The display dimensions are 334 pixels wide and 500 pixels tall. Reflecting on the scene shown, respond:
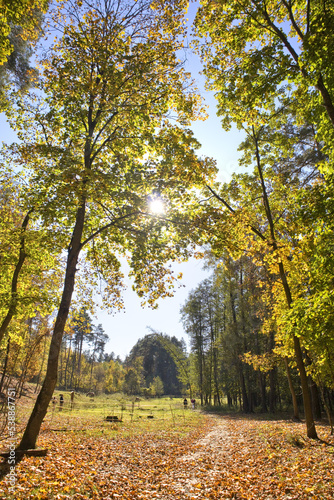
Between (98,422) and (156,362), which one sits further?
(156,362)

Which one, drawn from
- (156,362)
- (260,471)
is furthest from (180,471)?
(156,362)

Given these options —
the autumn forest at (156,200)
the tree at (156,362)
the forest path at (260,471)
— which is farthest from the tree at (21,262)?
the tree at (156,362)

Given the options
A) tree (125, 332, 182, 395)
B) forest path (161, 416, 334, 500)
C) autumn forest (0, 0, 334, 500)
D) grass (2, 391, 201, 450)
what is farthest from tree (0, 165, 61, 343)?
tree (125, 332, 182, 395)

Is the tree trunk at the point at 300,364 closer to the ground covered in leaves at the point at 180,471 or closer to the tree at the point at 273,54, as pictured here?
the ground covered in leaves at the point at 180,471

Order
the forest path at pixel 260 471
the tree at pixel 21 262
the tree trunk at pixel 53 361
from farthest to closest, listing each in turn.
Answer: the tree at pixel 21 262, the tree trunk at pixel 53 361, the forest path at pixel 260 471

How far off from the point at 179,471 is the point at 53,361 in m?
4.40

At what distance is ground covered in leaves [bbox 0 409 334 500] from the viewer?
5.07m

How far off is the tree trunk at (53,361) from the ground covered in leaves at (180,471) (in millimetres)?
649

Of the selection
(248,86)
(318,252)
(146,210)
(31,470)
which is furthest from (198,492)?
(248,86)

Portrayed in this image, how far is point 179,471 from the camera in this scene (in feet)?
22.9

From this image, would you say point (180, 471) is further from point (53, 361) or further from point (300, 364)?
point (300, 364)

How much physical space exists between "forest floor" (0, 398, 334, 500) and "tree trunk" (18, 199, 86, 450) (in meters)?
0.65

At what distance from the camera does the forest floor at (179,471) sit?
199 inches

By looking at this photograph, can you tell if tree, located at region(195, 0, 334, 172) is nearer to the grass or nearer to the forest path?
the forest path
